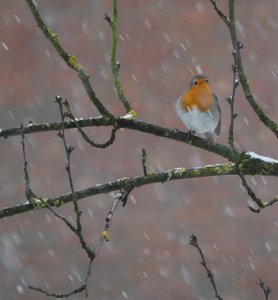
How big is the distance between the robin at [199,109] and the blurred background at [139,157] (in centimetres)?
113

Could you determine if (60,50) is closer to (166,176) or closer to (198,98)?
(166,176)

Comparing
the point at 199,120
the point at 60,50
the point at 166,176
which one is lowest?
the point at 166,176

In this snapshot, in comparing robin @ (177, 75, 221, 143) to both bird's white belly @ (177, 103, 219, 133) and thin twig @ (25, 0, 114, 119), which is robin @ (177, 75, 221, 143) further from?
thin twig @ (25, 0, 114, 119)

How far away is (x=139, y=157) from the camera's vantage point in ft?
11.4

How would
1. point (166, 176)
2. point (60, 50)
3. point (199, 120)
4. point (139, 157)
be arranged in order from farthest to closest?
point (139, 157) → point (199, 120) → point (166, 176) → point (60, 50)

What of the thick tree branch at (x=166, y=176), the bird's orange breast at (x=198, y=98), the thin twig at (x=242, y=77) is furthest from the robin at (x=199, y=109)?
the thin twig at (x=242, y=77)

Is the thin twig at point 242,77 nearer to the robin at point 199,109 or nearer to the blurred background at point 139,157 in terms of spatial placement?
the robin at point 199,109

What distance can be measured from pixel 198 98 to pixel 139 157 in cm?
127

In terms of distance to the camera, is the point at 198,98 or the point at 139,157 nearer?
the point at 198,98

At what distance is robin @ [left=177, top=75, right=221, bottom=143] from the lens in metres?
2.18

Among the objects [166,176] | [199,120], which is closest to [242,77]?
[166,176]

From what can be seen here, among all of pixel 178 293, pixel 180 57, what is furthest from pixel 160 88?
pixel 178 293

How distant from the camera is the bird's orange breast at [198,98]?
222 cm

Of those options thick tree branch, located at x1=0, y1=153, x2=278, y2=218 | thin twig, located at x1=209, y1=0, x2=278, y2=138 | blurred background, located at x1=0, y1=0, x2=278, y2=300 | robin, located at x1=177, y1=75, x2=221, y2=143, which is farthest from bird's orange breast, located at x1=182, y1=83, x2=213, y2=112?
blurred background, located at x1=0, y1=0, x2=278, y2=300
